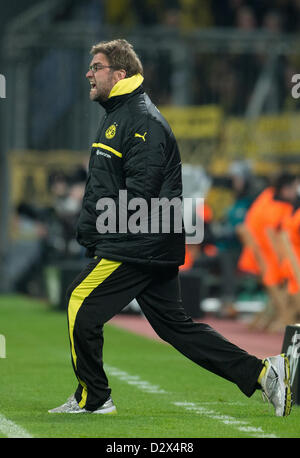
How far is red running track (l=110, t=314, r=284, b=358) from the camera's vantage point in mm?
13140

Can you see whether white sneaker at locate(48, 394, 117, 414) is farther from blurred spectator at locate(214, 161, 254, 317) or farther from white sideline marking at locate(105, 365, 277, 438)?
blurred spectator at locate(214, 161, 254, 317)

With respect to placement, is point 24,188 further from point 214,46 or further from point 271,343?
point 271,343

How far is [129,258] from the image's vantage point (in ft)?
25.3

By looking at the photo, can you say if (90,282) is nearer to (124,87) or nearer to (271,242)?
(124,87)

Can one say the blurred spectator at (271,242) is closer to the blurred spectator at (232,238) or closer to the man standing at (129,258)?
the blurred spectator at (232,238)

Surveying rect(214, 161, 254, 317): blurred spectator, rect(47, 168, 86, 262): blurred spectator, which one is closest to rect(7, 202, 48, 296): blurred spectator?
rect(47, 168, 86, 262): blurred spectator

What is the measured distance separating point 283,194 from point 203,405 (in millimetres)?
7424

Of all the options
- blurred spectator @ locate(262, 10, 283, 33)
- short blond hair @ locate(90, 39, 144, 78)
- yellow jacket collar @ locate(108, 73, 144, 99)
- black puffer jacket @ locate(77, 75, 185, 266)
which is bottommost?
black puffer jacket @ locate(77, 75, 185, 266)

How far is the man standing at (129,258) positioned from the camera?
7.69m

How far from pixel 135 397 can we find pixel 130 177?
1.93m

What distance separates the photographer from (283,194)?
15773 mm

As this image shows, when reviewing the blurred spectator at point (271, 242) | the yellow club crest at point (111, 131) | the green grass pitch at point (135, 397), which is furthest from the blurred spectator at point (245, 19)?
the yellow club crest at point (111, 131)

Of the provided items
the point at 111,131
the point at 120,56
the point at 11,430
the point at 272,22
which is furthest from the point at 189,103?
the point at 11,430

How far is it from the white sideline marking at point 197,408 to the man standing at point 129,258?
0.25 m
